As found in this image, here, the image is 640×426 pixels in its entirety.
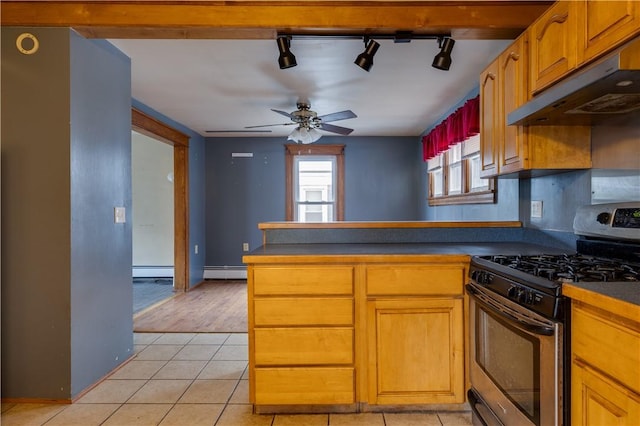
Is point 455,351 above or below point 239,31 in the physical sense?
below

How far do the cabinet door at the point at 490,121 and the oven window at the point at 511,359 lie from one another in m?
1.02

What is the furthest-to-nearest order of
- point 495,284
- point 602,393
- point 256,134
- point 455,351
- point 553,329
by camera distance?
1. point 256,134
2. point 455,351
3. point 495,284
4. point 553,329
5. point 602,393

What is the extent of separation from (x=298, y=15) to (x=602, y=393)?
217cm

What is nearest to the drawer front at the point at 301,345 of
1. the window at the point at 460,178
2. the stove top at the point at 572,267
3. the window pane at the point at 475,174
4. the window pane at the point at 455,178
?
the stove top at the point at 572,267

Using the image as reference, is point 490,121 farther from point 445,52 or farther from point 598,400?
point 598,400

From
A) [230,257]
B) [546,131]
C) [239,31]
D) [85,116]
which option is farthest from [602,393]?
[230,257]

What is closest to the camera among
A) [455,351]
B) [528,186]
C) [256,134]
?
[455,351]

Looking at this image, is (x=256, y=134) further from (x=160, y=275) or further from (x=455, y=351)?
(x=455, y=351)

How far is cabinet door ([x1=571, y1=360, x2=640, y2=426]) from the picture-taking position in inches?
37.0

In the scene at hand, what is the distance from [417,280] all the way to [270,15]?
170cm

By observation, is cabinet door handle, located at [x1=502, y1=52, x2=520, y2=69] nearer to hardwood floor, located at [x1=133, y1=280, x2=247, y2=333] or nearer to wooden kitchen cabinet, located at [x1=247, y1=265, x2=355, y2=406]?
wooden kitchen cabinet, located at [x1=247, y1=265, x2=355, y2=406]

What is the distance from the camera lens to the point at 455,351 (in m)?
1.80

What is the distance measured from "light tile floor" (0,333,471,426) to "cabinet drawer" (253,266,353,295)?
0.68 m

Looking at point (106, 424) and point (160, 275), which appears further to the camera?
point (160, 275)
